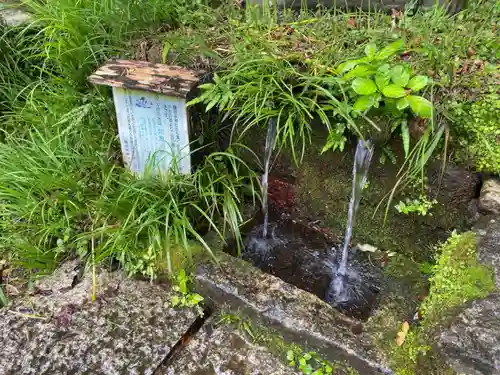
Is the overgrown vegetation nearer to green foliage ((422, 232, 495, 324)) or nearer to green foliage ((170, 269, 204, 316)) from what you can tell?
green foliage ((422, 232, 495, 324))

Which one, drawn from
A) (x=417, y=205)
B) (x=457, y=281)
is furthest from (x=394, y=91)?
(x=457, y=281)

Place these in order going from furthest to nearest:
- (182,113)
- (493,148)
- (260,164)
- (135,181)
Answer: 1. (260,164)
2. (135,181)
3. (182,113)
4. (493,148)

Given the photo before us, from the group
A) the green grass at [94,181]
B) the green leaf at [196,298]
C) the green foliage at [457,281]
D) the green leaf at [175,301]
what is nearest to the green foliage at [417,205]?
the green foliage at [457,281]

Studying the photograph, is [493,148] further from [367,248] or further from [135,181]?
[135,181]

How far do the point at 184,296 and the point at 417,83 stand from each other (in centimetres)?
178

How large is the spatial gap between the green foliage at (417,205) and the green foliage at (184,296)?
136 centimetres

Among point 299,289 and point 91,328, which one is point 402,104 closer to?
point 299,289

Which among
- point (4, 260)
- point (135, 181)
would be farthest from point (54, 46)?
point (4, 260)

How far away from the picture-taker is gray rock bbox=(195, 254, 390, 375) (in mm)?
2234

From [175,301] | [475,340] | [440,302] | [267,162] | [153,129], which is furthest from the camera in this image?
[267,162]

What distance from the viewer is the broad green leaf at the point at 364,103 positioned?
2432 millimetres

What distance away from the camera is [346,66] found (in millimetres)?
2590

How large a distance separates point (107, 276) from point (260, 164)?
126 cm

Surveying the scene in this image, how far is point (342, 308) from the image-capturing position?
9.59ft
